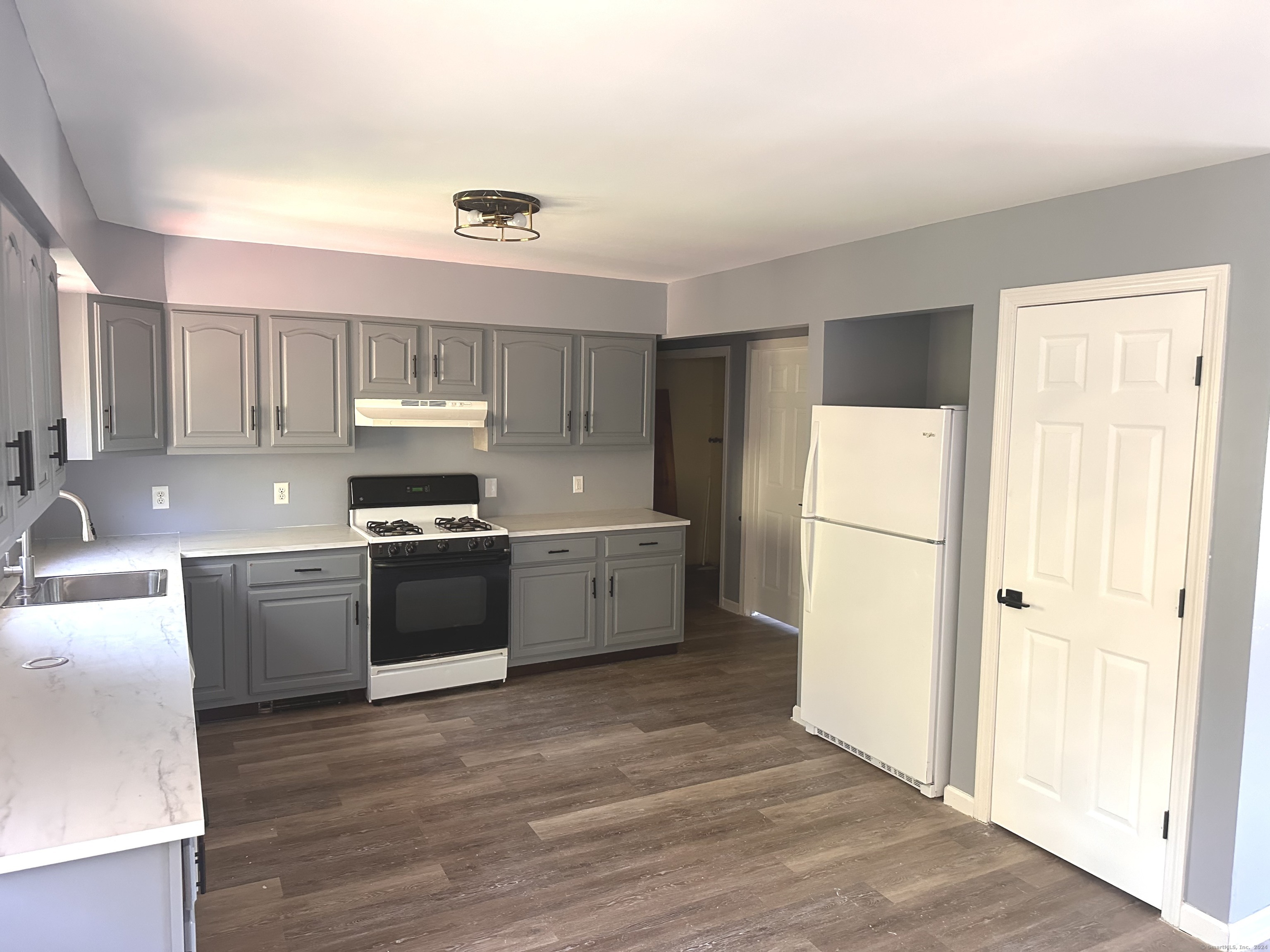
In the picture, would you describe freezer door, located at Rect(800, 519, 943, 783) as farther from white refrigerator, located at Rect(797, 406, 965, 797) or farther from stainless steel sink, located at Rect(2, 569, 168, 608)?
stainless steel sink, located at Rect(2, 569, 168, 608)

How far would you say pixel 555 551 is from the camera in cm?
489

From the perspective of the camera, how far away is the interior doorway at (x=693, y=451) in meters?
7.76

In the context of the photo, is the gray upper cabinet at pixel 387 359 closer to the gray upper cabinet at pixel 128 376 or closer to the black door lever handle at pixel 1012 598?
the gray upper cabinet at pixel 128 376

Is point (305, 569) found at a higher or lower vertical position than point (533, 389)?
lower

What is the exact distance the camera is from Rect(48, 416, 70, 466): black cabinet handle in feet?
8.27

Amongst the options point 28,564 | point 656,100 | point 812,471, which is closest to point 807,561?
point 812,471

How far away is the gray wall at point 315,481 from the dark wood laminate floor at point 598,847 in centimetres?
111

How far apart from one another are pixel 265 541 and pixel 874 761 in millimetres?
3114

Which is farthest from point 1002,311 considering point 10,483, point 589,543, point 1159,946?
point 10,483

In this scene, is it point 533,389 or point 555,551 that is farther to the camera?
point 533,389

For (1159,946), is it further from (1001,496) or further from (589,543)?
(589,543)

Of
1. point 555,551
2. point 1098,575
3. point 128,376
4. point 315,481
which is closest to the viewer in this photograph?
point 1098,575

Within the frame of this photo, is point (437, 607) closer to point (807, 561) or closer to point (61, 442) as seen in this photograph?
point (807, 561)

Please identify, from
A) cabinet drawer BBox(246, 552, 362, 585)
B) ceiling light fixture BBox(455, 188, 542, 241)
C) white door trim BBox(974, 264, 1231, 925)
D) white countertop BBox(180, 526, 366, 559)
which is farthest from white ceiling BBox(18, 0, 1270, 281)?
cabinet drawer BBox(246, 552, 362, 585)
